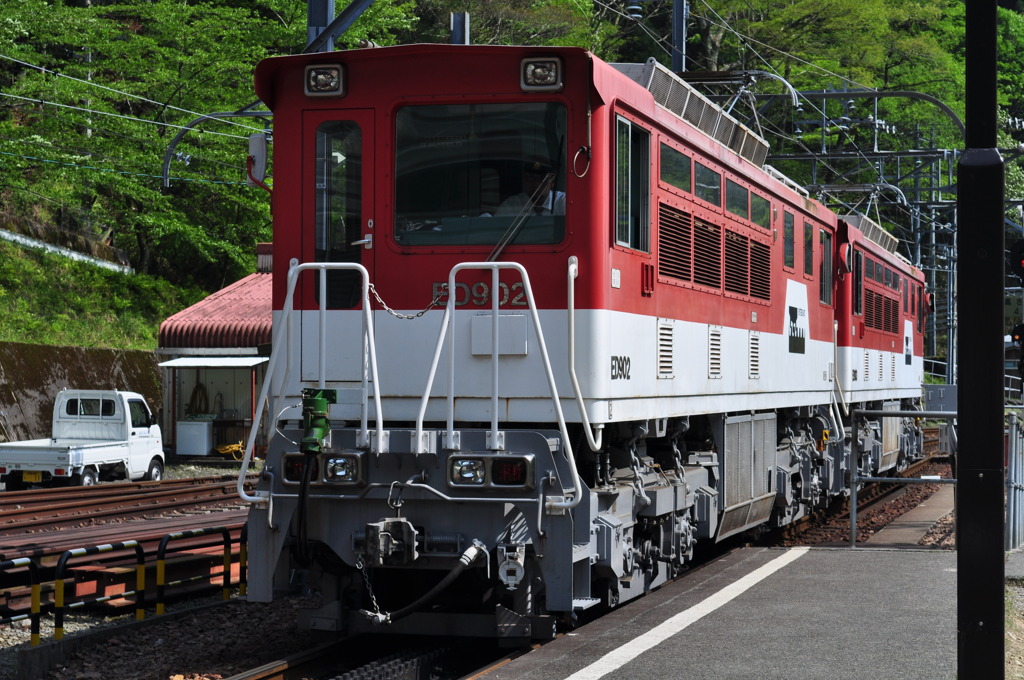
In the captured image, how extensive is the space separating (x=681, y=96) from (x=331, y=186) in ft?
10.4

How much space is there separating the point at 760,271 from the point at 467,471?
565cm

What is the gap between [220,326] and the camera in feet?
88.0

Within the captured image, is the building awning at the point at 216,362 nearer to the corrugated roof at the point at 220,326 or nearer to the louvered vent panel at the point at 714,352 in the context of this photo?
the corrugated roof at the point at 220,326

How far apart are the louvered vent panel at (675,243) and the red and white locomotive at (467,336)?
0.04 meters

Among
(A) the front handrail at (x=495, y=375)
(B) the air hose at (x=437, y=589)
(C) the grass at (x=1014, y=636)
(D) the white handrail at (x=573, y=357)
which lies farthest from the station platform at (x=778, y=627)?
(D) the white handrail at (x=573, y=357)

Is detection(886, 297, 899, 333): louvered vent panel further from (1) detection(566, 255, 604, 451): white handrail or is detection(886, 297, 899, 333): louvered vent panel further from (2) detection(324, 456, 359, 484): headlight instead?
(2) detection(324, 456, 359, 484): headlight

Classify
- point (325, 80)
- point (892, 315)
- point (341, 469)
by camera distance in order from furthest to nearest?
point (892, 315) < point (325, 80) < point (341, 469)

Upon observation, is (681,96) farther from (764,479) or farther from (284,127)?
(764,479)

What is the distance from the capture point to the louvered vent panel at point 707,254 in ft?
33.1

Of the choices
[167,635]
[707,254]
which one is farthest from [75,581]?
[707,254]

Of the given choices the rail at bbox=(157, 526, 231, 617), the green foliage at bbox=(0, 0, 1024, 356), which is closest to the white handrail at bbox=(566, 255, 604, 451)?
the rail at bbox=(157, 526, 231, 617)

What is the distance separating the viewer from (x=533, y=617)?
766 centimetres

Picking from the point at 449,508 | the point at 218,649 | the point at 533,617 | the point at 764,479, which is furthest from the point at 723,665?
the point at 764,479

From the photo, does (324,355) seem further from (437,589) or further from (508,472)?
(437,589)
